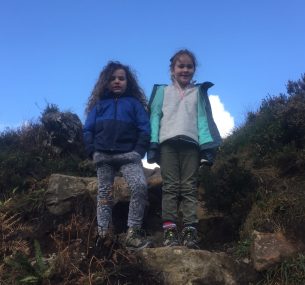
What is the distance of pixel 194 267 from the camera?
4.15 meters

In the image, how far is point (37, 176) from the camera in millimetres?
8945

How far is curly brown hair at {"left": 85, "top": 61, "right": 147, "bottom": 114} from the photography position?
6004mm

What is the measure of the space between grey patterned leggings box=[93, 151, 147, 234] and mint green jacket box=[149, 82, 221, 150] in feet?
1.43

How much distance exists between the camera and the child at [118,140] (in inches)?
205

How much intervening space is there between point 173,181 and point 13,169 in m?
4.70

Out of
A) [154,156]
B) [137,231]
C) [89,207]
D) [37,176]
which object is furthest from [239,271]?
[37,176]

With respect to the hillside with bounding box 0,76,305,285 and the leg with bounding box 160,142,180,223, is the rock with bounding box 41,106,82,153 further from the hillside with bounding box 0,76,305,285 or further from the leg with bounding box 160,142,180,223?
the leg with bounding box 160,142,180,223

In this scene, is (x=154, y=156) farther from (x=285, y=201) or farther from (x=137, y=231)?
(x=285, y=201)

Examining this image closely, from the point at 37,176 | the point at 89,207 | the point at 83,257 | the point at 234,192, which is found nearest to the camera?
the point at 83,257

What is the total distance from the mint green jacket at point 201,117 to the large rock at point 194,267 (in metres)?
1.56

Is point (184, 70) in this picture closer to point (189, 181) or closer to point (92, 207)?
point (189, 181)

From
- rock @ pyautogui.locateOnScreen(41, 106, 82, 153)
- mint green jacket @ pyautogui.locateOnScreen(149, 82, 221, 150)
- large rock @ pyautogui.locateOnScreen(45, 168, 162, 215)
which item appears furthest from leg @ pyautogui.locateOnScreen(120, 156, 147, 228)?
rock @ pyautogui.locateOnScreen(41, 106, 82, 153)

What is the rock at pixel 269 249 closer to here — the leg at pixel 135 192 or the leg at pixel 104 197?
the leg at pixel 135 192

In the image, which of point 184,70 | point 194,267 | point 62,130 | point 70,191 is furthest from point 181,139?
point 62,130
